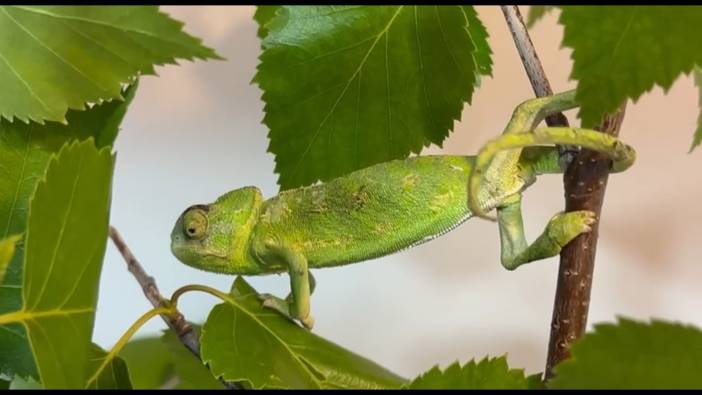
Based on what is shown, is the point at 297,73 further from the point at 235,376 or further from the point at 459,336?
the point at 459,336

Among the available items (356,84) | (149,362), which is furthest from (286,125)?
(149,362)

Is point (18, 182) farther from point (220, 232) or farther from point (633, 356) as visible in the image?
point (633, 356)

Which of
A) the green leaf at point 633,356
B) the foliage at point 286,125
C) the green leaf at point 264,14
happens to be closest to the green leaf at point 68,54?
the foliage at point 286,125

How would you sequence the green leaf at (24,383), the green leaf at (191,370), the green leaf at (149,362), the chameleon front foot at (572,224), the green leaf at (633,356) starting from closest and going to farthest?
the green leaf at (633,356), the chameleon front foot at (572,224), the green leaf at (24,383), the green leaf at (191,370), the green leaf at (149,362)

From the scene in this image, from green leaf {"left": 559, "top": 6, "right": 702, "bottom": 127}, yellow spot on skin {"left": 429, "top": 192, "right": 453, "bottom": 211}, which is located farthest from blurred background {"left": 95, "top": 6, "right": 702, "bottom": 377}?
green leaf {"left": 559, "top": 6, "right": 702, "bottom": 127}

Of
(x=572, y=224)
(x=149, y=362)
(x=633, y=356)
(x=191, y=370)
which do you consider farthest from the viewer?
(x=149, y=362)

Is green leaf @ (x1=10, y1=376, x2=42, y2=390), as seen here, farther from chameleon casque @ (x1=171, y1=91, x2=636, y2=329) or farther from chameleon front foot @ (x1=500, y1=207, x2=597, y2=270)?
chameleon front foot @ (x1=500, y1=207, x2=597, y2=270)

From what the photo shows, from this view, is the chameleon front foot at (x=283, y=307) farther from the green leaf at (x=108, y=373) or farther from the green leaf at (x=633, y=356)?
the green leaf at (x=633, y=356)
